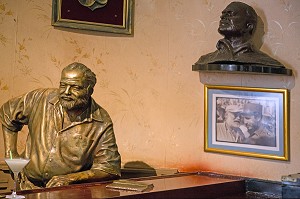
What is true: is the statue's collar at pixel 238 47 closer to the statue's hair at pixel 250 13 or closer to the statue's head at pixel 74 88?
the statue's hair at pixel 250 13

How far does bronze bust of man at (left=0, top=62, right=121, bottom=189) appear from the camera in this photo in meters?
3.87

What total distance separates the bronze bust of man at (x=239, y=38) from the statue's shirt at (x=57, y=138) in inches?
35.8

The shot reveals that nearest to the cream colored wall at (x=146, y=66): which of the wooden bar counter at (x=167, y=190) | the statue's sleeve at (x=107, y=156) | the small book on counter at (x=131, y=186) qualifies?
the wooden bar counter at (x=167, y=190)

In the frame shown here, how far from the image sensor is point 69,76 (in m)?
3.88

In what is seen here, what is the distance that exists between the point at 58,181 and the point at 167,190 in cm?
66

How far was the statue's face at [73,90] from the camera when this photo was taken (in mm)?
3852

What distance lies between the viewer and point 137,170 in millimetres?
4844

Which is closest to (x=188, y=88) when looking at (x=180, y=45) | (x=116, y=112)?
(x=180, y=45)

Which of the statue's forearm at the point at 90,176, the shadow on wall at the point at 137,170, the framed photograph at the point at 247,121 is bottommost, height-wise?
the shadow on wall at the point at 137,170

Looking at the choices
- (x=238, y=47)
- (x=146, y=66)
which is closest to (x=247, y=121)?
(x=238, y=47)

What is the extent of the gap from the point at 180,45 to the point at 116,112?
0.73 metres

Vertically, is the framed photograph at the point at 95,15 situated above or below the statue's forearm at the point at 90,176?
above

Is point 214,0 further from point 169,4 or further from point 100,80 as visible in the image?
point 100,80

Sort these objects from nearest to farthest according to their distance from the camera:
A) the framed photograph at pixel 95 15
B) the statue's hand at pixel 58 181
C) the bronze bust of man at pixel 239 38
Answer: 1. the statue's hand at pixel 58 181
2. the bronze bust of man at pixel 239 38
3. the framed photograph at pixel 95 15
